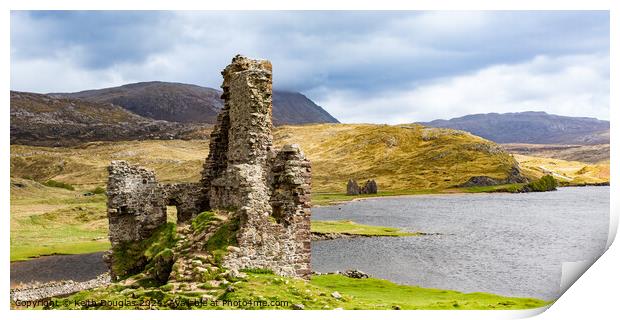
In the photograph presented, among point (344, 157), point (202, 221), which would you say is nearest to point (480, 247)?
point (202, 221)

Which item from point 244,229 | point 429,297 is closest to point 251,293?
point 244,229

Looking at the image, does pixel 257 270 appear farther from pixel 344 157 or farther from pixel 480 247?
pixel 344 157

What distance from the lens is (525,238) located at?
51.7 meters

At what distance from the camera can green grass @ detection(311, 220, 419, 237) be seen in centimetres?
5380

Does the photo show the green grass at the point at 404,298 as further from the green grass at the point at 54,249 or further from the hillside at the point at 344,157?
the hillside at the point at 344,157

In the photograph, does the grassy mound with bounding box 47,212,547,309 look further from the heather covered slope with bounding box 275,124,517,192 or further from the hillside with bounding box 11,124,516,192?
the heather covered slope with bounding box 275,124,517,192

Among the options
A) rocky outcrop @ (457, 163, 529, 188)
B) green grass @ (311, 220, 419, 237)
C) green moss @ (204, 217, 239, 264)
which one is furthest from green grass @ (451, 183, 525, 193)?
green moss @ (204, 217, 239, 264)

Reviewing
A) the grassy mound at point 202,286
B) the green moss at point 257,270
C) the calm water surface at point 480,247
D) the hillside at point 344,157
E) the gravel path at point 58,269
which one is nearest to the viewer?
the grassy mound at point 202,286

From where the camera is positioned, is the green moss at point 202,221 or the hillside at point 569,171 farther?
the hillside at point 569,171

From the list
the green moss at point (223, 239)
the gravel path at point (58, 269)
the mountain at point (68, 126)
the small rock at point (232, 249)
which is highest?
the mountain at point (68, 126)

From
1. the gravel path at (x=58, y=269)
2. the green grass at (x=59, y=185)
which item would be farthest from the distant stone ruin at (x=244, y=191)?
the green grass at (x=59, y=185)

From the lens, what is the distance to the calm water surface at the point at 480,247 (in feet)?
114

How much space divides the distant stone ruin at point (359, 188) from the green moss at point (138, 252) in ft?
309

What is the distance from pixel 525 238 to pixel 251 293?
40428mm
